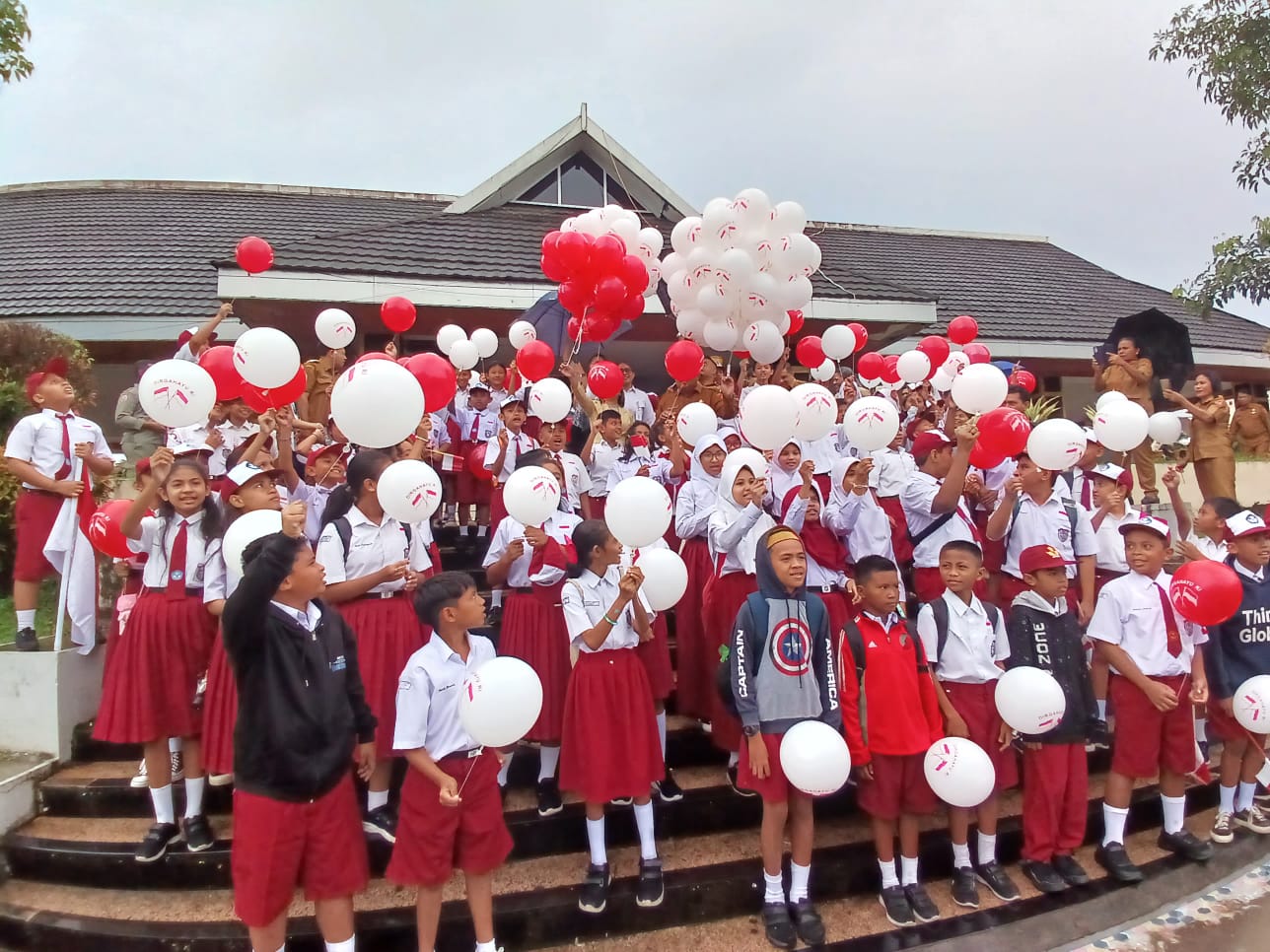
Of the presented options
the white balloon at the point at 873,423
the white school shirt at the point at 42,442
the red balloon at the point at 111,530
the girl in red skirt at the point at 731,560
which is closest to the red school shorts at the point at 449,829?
the girl in red skirt at the point at 731,560

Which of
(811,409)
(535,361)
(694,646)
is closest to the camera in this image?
(811,409)

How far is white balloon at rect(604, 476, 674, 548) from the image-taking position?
2.79 m

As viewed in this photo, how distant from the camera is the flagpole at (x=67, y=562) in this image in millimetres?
3832

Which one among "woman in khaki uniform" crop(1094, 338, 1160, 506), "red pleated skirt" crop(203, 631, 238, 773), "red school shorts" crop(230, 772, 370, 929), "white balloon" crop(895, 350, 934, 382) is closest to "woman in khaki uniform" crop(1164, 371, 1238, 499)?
"woman in khaki uniform" crop(1094, 338, 1160, 506)

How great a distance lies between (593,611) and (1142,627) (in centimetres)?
267

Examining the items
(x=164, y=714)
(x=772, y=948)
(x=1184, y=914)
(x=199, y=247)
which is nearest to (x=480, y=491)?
(x=164, y=714)

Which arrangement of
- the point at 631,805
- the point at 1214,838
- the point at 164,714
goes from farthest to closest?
the point at 1214,838
the point at 631,805
the point at 164,714

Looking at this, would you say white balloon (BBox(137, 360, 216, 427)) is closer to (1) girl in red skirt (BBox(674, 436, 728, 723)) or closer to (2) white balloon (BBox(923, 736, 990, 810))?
(1) girl in red skirt (BBox(674, 436, 728, 723))

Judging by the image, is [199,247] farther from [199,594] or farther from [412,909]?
[412,909]

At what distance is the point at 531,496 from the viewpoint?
308cm

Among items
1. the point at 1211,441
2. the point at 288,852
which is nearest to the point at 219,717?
the point at 288,852

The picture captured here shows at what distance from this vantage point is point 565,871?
3223mm

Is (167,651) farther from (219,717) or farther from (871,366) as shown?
(871,366)

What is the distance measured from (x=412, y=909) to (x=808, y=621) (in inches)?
79.1
